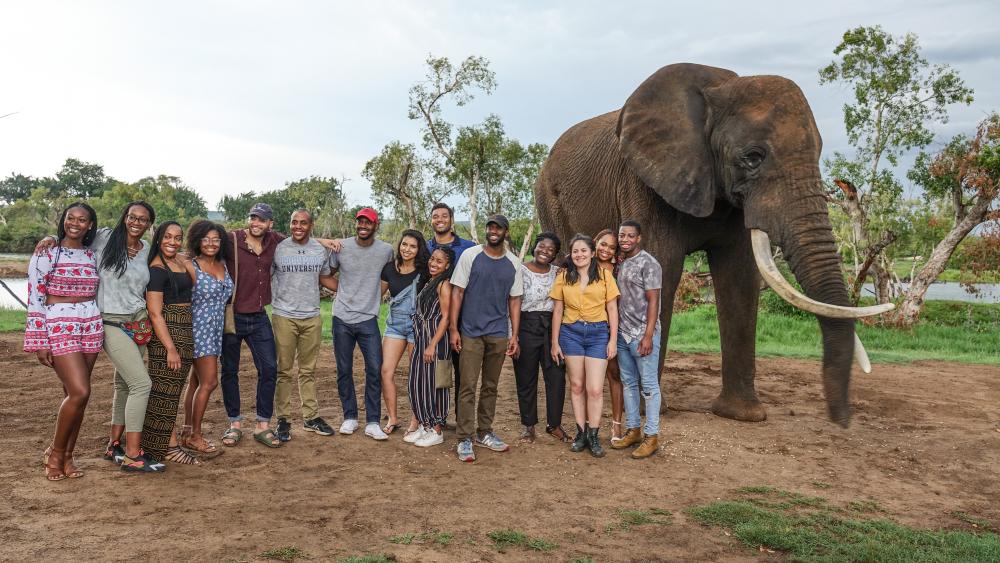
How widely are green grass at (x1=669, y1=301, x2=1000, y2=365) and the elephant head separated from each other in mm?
6337

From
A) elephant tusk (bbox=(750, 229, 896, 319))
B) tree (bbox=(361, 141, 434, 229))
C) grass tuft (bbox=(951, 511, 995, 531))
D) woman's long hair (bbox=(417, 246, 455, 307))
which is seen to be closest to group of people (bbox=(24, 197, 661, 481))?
woman's long hair (bbox=(417, 246, 455, 307))

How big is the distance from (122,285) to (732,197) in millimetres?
4867

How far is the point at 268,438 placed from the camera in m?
5.86

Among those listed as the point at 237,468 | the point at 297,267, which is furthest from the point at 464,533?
the point at 297,267

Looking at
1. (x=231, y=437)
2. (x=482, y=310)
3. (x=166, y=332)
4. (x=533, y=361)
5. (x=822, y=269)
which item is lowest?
(x=231, y=437)

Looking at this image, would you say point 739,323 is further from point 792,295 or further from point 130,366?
point 130,366

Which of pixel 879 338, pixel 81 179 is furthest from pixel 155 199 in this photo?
pixel 879 338

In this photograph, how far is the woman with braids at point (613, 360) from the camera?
5.76 meters

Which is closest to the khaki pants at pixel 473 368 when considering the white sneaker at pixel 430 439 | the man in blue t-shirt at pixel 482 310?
the man in blue t-shirt at pixel 482 310

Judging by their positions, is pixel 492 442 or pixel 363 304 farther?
pixel 363 304

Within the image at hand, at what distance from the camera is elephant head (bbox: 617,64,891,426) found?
17.4 ft

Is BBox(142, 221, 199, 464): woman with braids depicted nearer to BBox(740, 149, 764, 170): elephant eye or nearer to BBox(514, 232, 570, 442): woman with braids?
BBox(514, 232, 570, 442): woman with braids

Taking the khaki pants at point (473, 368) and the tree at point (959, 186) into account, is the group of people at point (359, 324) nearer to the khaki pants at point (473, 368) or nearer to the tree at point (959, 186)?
the khaki pants at point (473, 368)

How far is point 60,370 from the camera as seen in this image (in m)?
4.79
